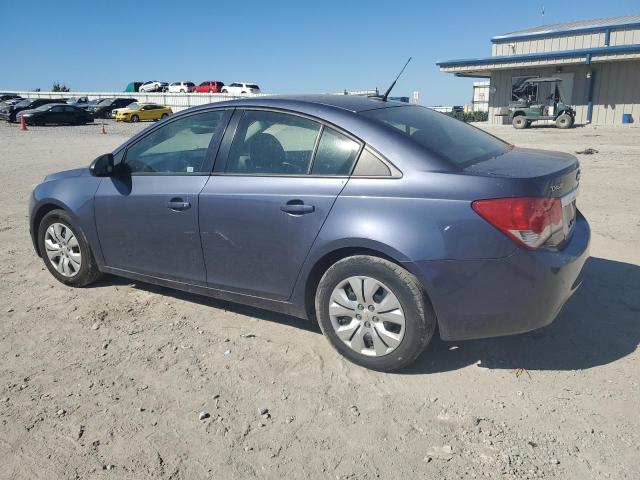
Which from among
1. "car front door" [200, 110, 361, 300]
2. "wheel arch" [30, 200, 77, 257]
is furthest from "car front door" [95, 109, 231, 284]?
"wheel arch" [30, 200, 77, 257]

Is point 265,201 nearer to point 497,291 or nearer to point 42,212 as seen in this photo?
point 497,291

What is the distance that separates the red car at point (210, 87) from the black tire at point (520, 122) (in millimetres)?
34786

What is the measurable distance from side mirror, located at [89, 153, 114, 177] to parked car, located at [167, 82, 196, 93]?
59.3 metres

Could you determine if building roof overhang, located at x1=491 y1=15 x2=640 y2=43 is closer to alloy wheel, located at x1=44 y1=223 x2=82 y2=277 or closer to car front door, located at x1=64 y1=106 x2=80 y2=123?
car front door, located at x1=64 y1=106 x2=80 y2=123

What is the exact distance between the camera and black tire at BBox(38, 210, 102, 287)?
4.81m

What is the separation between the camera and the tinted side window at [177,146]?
13.5 feet

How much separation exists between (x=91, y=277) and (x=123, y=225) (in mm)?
848

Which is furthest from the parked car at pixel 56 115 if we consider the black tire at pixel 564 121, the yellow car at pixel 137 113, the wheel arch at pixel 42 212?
the wheel arch at pixel 42 212

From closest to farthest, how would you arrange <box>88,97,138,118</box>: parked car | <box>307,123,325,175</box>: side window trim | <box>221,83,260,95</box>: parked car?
<box>307,123,325,175</box>: side window trim < <box>88,97,138,118</box>: parked car < <box>221,83,260,95</box>: parked car

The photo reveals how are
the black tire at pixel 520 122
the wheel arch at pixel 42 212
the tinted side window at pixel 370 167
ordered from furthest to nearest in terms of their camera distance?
the black tire at pixel 520 122 < the wheel arch at pixel 42 212 < the tinted side window at pixel 370 167

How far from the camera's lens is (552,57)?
104 feet

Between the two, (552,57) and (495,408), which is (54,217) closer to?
(495,408)

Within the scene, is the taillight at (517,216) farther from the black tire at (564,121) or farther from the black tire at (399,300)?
the black tire at (564,121)

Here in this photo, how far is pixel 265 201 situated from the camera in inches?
144
